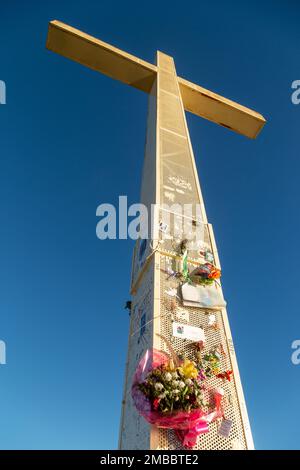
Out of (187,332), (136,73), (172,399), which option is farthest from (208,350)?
(136,73)

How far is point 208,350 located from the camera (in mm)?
3963

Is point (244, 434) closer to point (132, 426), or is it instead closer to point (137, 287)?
point (132, 426)

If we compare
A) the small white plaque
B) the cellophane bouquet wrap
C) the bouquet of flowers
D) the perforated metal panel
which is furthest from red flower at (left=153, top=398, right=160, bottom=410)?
the bouquet of flowers

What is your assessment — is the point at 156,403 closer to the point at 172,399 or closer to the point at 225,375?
the point at 172,399

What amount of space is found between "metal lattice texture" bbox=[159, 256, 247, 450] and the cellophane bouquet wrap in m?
0.14

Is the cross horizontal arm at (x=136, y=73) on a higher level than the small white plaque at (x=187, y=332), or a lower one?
higher

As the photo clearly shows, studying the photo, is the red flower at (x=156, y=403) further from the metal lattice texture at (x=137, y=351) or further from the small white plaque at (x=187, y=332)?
the small white plaque at (x=187, y=332)

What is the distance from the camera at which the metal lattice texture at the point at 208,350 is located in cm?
315

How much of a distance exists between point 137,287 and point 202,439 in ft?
7.81

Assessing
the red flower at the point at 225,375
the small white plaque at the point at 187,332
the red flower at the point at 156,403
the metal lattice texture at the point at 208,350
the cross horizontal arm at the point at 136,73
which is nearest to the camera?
the red flower at the point at 156,403

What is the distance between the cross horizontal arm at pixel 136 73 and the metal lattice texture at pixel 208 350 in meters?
6.64

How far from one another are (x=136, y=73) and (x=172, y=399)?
29.2 feet

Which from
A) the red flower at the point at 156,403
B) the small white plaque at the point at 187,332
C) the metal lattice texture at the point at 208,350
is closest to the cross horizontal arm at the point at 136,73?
the metal lattice texture at the point at 208,350

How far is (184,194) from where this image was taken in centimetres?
604
